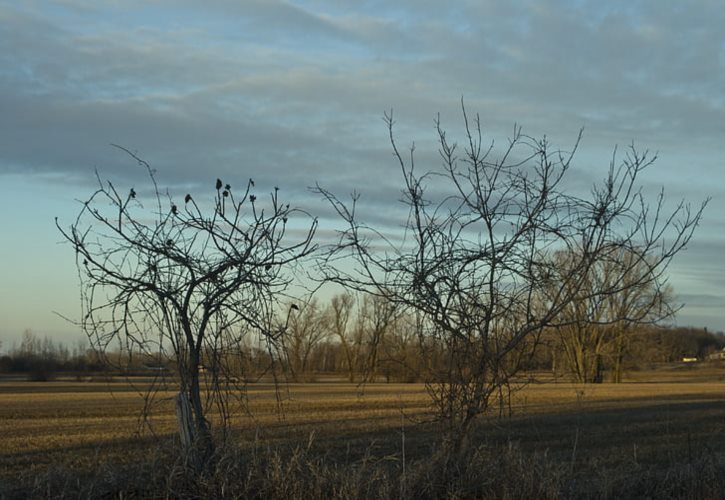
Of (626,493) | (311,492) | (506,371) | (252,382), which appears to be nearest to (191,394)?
(252,382)

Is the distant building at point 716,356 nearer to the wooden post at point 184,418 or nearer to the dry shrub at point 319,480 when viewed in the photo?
the dry shrub at point 319,480

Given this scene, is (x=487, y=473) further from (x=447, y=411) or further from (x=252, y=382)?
(x=252, y=382)

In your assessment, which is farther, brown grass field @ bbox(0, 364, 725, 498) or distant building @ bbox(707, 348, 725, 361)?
distant building @ bbox(707, 348, 725, 361)

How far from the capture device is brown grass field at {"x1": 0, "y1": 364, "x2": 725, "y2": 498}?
9625 mm

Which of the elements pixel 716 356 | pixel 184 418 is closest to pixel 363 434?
pixel 184 418

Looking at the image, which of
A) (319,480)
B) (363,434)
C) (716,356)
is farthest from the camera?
(716,356)

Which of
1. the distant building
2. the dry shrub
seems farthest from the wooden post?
the distant building

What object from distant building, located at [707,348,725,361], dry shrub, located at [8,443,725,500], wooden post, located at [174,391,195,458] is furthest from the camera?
distant building, located at [707,348,725,361]

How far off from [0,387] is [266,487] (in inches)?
2827

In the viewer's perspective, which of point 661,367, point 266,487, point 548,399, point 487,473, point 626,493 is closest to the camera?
point 266,487

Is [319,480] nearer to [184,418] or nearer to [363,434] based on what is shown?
[184,418]

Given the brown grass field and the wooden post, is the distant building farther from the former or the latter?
the wooden post

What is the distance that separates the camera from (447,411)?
8.20 metres

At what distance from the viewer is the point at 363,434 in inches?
966
